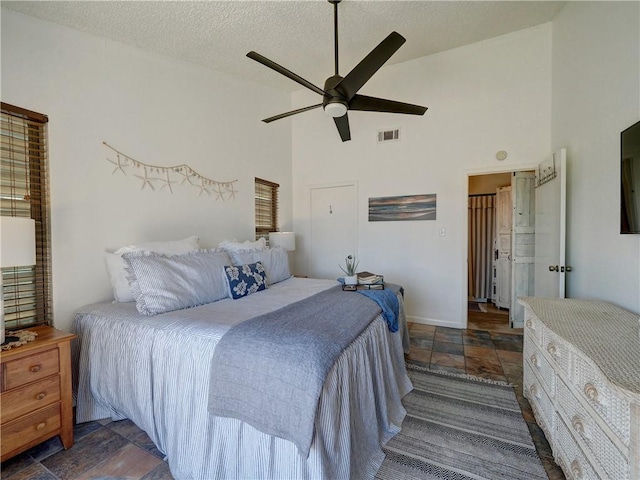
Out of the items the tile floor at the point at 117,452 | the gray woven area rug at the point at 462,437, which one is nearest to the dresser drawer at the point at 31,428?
the tile floor at the point at 117,452

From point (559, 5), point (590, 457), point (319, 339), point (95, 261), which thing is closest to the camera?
point (590, 457)

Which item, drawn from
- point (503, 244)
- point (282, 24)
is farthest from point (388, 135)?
point (503, 244)

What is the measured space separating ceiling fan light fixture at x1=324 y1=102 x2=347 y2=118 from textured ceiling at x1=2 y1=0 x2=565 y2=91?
1047 mm

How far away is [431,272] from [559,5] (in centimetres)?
303

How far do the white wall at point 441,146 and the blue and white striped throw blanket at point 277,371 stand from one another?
256 cm

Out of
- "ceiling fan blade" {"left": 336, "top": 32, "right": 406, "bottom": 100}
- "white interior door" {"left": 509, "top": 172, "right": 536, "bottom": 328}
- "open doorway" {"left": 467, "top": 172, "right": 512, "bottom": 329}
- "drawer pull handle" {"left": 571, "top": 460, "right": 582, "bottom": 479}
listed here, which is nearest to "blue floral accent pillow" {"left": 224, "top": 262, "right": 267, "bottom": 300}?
"ceiling fan blade" {"left": 336, "top": 32, "right": 406, "bottom": 100}

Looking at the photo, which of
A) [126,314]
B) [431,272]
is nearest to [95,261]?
[126,314]

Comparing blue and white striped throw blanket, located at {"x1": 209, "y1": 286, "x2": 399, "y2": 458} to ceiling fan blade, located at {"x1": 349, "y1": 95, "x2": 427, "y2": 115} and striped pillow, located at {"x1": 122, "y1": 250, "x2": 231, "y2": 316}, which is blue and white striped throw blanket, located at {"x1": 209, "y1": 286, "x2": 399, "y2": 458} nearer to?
striped pillow, located at {"x1": 122, "y1": 250, "x2": 231, "y2": 316}

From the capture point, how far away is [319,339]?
4.38 ft

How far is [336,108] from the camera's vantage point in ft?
7.04

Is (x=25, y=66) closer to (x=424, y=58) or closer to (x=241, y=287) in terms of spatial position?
(x=241, y=287)

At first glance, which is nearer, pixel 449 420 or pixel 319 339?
pixel 319 339

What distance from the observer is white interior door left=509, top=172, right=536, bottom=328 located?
371 centimetres

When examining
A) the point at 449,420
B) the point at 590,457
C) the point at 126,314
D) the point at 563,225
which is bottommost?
the point at 449,420
